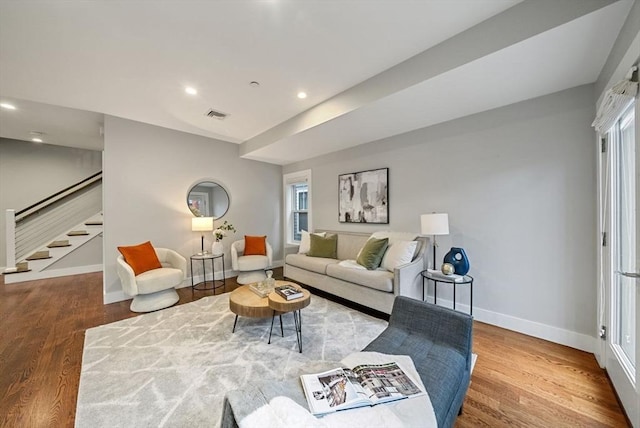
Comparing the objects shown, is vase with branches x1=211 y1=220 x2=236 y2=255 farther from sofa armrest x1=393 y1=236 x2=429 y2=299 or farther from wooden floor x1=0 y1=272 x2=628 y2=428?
sofa armrest x1=393 y1=236 x2=429 y2=299

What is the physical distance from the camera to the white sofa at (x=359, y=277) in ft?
9.09

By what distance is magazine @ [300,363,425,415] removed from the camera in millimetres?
963

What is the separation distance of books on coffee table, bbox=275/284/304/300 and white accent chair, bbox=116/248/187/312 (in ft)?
5.83

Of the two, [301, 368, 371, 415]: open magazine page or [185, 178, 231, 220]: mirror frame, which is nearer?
[301, 368, 371, 415]: open magazine page

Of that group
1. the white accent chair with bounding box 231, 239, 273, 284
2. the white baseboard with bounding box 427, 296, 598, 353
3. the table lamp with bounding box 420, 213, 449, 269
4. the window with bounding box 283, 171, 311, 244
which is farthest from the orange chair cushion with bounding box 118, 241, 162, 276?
the white baseboard with bounding box 427, 296, 598, 353

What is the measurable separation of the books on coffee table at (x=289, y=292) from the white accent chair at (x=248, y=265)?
5.96 feet

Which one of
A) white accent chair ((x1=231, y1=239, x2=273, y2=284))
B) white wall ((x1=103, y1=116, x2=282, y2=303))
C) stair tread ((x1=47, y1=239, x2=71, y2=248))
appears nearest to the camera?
white wall ((x1=103, y1=116, x2=282, y2=303))

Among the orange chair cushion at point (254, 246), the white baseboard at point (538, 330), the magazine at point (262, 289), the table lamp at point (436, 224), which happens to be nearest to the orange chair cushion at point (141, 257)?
the orange chair cushion at point (254, 246)

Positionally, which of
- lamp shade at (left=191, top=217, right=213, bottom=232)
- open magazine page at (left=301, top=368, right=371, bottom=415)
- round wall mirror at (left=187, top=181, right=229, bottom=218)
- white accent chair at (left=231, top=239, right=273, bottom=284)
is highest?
round wall mirror at (left=187, top=181, right=229, bottom=218)

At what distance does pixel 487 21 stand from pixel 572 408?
271cm

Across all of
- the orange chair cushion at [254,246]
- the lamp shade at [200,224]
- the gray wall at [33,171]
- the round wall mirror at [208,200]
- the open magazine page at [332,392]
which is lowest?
the open magazine page at [332,392]

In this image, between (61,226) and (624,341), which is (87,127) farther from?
(624,341)

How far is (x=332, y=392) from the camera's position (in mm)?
1012

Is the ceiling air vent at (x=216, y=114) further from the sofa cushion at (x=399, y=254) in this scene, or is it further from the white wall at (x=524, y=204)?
the sofa cushion at (x=399, y=254)
